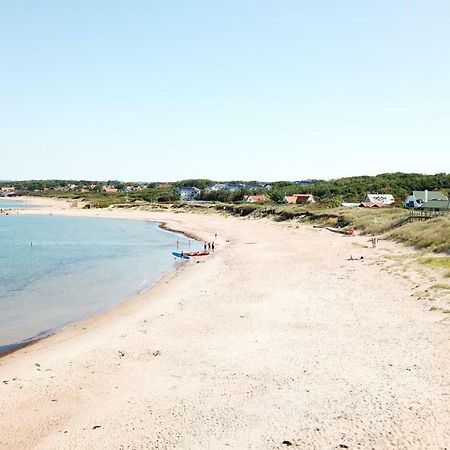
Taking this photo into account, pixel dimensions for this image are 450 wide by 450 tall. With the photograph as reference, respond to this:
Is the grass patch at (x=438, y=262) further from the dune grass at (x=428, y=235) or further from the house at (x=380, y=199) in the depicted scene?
the house at (x=380, y=199)

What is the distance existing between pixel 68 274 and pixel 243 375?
76.2 feet

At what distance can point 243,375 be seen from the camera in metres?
13.1

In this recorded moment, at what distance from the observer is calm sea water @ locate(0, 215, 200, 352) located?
21.6m

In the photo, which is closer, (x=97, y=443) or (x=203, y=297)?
(x=97, y=443)

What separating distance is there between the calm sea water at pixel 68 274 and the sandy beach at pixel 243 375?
2133 millimetres

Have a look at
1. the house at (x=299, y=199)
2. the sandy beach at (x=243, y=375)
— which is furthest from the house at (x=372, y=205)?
the sandy beach at (x=243, y=375)

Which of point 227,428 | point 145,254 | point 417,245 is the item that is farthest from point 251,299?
point 145,254

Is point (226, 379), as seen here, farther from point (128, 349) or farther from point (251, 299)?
point (251, 299)

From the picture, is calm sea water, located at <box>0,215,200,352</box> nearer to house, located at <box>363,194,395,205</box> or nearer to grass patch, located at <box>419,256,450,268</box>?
grass patch, located at <box>419,256,450,268</box>

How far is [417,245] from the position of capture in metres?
34.0

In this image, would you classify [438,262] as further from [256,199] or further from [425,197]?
[256,199]

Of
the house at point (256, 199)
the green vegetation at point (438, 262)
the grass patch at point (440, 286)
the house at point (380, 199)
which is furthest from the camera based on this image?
the house at point (256, 199)

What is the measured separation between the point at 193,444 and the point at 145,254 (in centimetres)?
3479

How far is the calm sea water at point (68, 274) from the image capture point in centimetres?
2162
